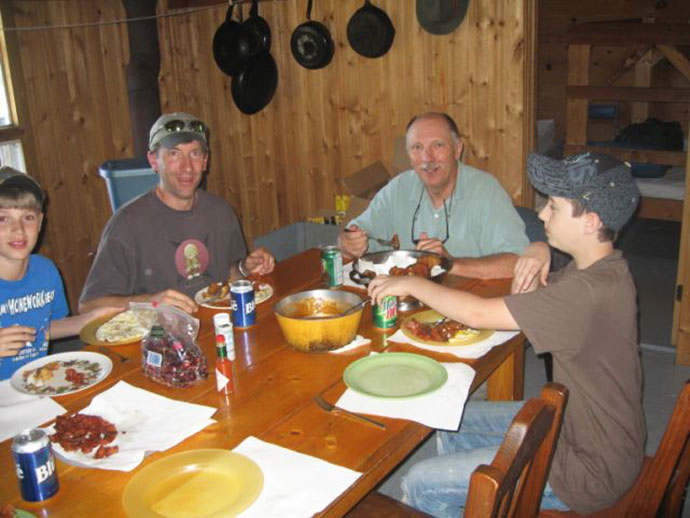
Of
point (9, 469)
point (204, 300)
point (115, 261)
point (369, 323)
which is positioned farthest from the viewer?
point (115, 261)

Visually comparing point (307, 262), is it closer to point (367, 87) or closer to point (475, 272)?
point (475, 272)

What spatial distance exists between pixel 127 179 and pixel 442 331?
8.89 ft

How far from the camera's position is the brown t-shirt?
1.56 meters

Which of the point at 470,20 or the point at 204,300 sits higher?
the point at 470,20

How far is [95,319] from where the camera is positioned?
2191 millimetres

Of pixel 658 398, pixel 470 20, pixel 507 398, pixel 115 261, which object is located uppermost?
pixel 470 20

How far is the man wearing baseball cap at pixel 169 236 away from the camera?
255cm

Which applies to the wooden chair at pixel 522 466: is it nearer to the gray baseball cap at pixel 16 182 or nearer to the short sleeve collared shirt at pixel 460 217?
the short sleeve collared shirt at pixel 460 217

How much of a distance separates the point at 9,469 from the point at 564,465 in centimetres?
128

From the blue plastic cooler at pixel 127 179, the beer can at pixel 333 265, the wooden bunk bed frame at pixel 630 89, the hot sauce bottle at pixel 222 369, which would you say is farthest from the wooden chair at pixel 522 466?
the wooden bunk bed frame at pixel 630 89

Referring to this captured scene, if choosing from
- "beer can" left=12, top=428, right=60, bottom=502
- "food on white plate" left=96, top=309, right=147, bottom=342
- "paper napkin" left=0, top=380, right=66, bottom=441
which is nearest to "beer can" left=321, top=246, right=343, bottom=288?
"food on white plate" left=96, top=309, right=147, bottom=342

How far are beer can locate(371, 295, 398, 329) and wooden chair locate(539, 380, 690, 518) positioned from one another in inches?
27.1

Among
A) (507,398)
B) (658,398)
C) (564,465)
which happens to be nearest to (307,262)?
(507,398)

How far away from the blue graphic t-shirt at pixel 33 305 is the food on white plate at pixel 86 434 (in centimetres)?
73
